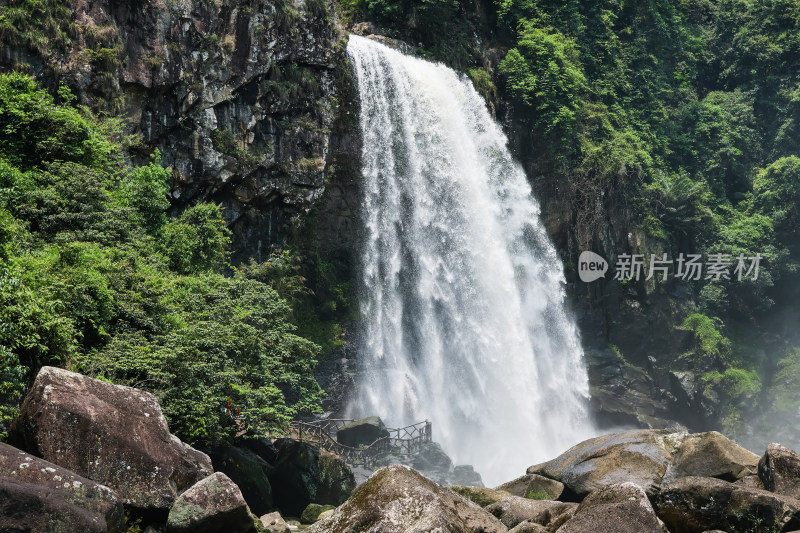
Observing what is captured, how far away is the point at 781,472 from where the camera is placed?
30.4 ft

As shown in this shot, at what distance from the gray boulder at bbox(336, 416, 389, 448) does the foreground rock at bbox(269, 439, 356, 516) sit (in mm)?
4161

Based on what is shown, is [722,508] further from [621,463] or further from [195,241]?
[195,241]

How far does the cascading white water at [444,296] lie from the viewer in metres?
24.2

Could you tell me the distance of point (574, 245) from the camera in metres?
29.4

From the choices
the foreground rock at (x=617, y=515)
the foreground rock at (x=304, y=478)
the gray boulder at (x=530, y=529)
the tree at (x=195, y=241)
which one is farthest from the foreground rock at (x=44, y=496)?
the tree at (x=195, y=241)

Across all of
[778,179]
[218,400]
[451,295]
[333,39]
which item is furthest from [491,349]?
[778,179]

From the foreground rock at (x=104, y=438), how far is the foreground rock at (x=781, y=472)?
23.2 ft

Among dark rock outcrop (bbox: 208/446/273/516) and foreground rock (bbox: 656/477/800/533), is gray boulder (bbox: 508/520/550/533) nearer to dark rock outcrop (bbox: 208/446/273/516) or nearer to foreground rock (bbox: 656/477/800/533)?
foreground rock (bbox: 656/477/800/533)

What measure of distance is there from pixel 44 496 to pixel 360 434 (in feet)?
46.8

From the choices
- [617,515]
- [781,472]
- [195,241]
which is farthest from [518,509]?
[195,241]

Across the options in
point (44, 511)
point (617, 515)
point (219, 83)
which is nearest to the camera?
point (44, 511)

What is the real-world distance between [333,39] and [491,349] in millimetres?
11537

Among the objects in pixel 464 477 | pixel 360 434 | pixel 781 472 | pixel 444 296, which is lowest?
pixel 464 477

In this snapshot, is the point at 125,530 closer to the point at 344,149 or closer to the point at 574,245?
the point at 344,149
